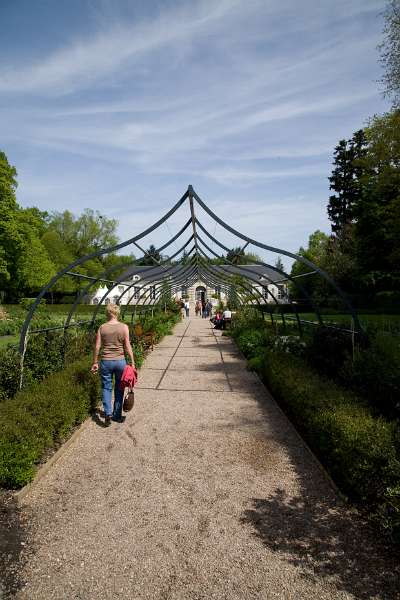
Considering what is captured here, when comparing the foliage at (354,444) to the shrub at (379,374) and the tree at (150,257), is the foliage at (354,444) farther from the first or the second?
the tree at (150,257)

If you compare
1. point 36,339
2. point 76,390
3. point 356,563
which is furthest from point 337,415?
point 36,339

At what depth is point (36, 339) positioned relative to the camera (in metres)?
7.20

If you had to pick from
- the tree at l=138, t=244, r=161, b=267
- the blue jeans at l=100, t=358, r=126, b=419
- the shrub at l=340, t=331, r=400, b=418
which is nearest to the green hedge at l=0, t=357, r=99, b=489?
the blue jeans at l=100, t=358, r=126, b=419

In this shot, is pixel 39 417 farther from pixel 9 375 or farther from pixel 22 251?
pixel 22 251

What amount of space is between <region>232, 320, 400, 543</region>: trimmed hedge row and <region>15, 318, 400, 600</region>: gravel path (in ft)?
0.74

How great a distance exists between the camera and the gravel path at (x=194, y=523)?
267 centimetres

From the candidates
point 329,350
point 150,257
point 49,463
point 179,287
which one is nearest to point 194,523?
point 49,463

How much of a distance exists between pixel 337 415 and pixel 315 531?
140 centimetres

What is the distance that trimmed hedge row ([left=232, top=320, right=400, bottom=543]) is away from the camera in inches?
129

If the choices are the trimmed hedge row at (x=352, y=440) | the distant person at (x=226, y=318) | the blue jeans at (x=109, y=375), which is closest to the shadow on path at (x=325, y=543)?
the trimmed hedge row at (x=352, y=440)

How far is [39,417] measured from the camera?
4.64m

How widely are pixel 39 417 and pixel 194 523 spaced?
7.43ft

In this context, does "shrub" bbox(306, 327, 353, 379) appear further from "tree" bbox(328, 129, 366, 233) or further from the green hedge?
"tree" bbox(328, 129, 366, 233)

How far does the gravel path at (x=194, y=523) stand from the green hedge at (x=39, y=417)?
258 mm
